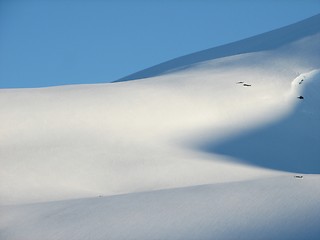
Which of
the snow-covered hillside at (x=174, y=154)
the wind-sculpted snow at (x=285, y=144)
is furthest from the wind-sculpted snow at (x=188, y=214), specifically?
the wind-sculpted snow at (x=285, y=144)

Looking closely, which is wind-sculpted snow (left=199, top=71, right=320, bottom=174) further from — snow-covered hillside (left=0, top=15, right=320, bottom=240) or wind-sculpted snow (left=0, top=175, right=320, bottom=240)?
wind-sculpted snow (left=0, top=175, right=320, bottom=240)

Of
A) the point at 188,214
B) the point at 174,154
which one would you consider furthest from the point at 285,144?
the point at 188,214

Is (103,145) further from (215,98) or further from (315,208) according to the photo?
(315,208)

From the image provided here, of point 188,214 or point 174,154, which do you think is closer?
point 188,214

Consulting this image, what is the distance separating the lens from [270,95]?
867 inches

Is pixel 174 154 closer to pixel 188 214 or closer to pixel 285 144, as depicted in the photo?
pixel 285 144

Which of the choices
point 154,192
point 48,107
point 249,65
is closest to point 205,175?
point 154,192

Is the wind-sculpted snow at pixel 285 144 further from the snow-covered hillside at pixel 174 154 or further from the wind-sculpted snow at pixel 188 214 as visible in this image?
the wind-sculpted snow at pixel 188 214

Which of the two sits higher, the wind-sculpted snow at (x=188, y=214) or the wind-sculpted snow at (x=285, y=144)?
the wind-sculpted snow at (x=285, y=144)

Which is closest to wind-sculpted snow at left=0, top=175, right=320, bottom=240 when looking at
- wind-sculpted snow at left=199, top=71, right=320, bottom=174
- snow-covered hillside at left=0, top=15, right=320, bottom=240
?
snow-covered hillside at left=0, top=15, right=320, bottom=240

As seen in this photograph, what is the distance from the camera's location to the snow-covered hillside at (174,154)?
1054 centimetres

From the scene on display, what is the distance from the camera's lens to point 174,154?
1667cm

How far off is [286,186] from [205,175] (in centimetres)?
327

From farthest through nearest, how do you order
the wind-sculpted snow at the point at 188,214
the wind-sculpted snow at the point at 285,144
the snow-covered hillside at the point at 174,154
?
the wind-sculpted snow at the point at 285,144
the snow-covered hillside at the point at 174,154
the wind-sculpted snow at the point at 188,214
